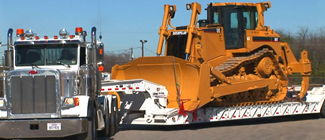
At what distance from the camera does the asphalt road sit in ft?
44.0

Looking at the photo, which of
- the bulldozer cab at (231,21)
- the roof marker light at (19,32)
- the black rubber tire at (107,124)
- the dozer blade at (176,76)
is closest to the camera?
the roof marker light at (19,32)

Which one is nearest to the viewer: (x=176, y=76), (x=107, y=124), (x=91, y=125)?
(x=91, y=125)

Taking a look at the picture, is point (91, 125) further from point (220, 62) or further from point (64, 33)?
point (220, 62)

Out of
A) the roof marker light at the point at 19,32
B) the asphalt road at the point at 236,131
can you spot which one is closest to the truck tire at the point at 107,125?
the asphalt road at the point at 236,131

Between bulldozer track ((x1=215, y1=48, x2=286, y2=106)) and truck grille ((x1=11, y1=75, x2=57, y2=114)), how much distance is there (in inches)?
248

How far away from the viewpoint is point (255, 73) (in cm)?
1739

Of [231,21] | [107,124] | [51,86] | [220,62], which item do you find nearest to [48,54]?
[51,86]

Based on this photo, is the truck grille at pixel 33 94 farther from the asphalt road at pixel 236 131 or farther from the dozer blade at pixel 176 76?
the dozer blade at pixel 176 76

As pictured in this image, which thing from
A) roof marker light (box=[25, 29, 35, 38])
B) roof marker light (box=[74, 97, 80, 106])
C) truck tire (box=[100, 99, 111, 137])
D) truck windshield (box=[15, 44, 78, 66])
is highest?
roof marker light (box=[25, 29, 35, 38])

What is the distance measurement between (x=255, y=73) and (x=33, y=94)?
8.68 metres

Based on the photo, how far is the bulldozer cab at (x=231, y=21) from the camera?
17.3 metres

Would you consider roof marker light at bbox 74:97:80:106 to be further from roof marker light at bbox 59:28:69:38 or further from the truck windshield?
roof marker light at bbox 59:28:69:38

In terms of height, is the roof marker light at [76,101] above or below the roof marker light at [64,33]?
below

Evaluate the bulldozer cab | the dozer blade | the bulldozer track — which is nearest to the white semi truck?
the dozer blade
